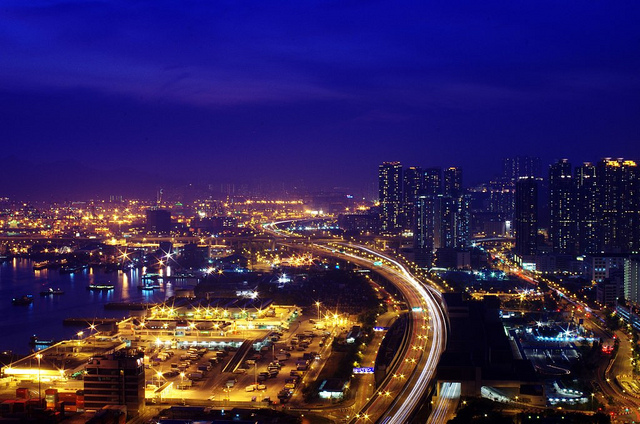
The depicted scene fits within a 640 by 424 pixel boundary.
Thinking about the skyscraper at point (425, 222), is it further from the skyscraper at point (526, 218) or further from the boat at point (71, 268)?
the boat at point (71, 268)

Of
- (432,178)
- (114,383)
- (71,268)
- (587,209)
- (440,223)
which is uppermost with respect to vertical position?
(432,178)

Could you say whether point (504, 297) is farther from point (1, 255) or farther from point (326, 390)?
point (1, 255)

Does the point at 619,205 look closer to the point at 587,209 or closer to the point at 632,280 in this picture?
the point at 587,209

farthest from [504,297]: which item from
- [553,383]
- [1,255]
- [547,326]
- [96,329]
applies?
[1,255]

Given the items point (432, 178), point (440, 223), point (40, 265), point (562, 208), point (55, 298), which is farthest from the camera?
point (432, 178)

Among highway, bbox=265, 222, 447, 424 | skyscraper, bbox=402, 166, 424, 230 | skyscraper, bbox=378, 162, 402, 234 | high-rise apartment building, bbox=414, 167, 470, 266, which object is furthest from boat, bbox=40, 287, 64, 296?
skyscraper, bbox=402, 166, 424, 230

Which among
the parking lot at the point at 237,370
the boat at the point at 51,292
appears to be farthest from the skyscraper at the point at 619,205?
the boat at the point at 51,292

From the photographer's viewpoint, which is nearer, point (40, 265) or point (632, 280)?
point (632, 280)

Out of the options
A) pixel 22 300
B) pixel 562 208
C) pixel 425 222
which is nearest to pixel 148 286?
pixel 22 300
